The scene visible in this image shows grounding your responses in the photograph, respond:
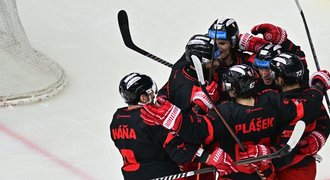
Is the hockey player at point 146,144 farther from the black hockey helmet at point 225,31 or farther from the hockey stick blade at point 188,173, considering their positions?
the black hockey helmet at point 225,31

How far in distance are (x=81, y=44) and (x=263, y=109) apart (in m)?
3.17

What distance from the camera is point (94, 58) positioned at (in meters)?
5.63

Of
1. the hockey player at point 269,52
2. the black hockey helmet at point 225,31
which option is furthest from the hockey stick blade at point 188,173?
the black hockey helmet at point 225,31

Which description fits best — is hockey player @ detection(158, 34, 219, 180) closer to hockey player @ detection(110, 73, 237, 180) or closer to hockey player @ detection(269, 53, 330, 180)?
hockey player @ detection(110, 73, 237, 180)

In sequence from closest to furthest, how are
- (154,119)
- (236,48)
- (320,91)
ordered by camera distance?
1. (154,119)
2. (320,91)
3. (236,48)

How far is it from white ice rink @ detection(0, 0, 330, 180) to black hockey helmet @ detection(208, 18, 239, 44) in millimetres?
1197

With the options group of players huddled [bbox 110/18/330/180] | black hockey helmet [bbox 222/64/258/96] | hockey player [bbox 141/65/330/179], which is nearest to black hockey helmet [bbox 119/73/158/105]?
group of players huddled [bbox 110/18/330/180]

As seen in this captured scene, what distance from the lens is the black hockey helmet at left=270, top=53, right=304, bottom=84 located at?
10.1 ft

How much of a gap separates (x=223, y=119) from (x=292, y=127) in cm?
34

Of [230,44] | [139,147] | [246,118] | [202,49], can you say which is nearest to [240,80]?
[246,118]

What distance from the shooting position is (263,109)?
2934mm

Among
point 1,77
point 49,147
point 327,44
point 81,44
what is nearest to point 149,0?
point 81,44

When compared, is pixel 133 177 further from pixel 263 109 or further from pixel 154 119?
pixel 263 109

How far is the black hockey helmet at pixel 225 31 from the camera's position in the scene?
3596 mm
